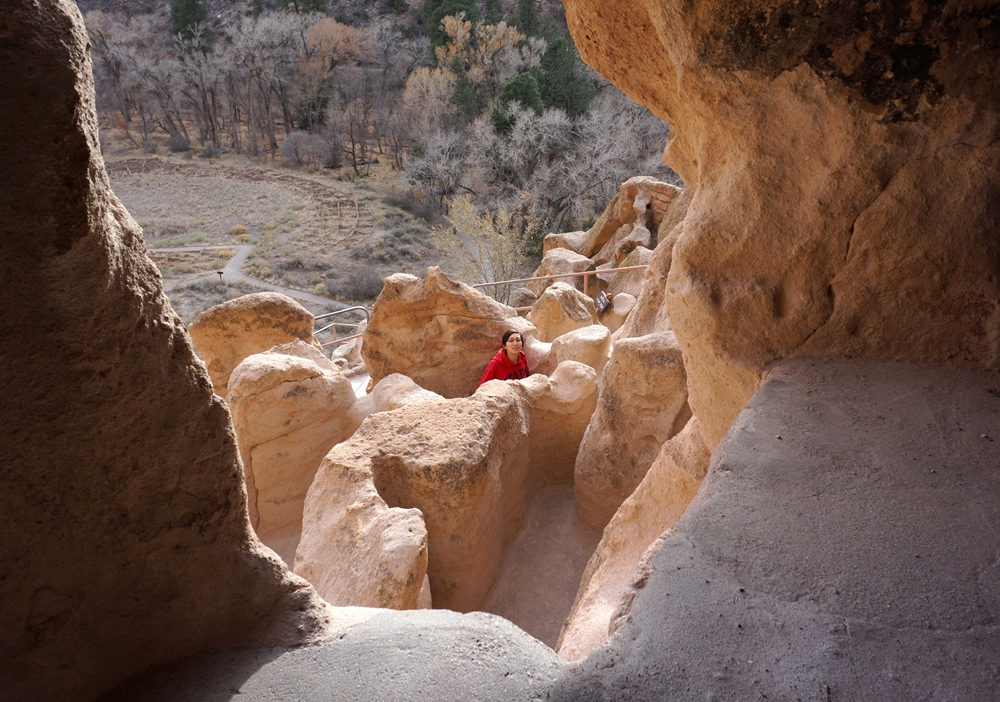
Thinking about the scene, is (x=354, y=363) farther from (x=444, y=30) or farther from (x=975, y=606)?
(x=444, y=30)

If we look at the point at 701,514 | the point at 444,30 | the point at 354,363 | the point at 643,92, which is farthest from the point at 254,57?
the point at 701,514

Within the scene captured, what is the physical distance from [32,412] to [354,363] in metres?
8.44

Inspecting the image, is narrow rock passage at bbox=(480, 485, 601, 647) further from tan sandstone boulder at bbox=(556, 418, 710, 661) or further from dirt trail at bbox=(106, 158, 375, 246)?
dirt trail at bbox=(106, 158, 375, 246)

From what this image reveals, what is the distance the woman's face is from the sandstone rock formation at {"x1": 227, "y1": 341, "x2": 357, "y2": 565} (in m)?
1.43

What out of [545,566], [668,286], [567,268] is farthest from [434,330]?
[567,268]

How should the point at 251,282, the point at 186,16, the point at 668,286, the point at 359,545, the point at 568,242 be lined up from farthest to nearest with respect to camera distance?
1. the point at 186,16
2. the point at 251,282
3. the point at 568,242
4. the point at 359,545
5. the point at 668,286

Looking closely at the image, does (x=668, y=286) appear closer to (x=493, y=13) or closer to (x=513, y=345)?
(x=513, y=345)

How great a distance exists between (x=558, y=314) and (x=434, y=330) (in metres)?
1.71

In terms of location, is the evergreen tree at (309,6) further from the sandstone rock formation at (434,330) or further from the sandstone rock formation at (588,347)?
the sandstone rock formation at (588,347)

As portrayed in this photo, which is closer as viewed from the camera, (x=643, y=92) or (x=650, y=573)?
(x=650, y=573)

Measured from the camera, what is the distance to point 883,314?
6.65 ft

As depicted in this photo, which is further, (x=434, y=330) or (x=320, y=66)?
(x=320, y=66)

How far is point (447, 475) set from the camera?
3.17 metres

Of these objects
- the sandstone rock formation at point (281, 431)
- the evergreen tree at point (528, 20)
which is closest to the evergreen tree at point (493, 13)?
the evergreen tree at point (528, 20)
